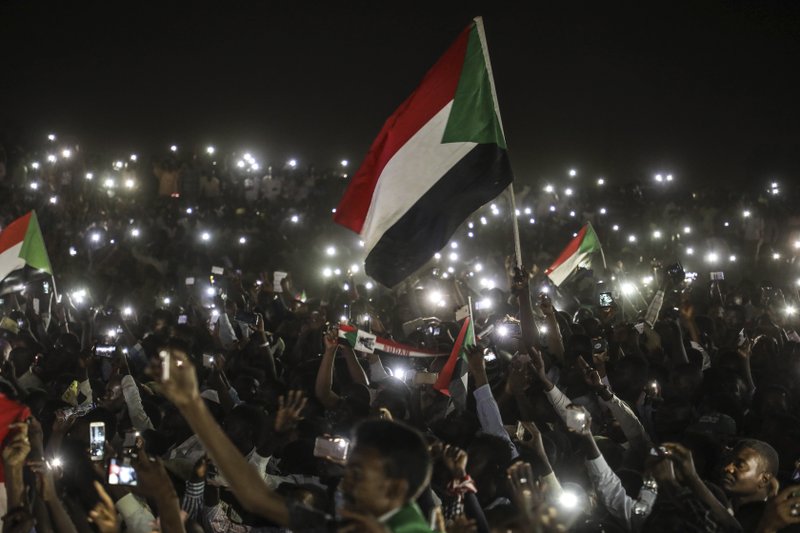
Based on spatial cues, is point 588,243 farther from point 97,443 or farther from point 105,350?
Answer: point 97,443

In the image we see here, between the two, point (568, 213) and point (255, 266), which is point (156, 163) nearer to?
point (255, 266)

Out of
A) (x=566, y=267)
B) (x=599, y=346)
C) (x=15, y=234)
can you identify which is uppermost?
(x=566, y=267)

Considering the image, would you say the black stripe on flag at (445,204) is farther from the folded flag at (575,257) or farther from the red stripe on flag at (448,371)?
the folded flag at (575,257)

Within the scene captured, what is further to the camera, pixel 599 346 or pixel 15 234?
pixel 15 234

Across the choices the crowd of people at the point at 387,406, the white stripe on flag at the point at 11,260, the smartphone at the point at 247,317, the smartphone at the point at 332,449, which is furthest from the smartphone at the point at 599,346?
the white stripe on flag at the point at 11,260

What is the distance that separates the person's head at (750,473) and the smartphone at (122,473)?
348 centimetres

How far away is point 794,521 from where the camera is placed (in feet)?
10.9

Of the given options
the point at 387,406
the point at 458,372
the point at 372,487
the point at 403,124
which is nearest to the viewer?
the point at 372,487

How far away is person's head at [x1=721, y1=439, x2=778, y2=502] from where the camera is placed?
4.10 metres

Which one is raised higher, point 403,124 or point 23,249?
point 403,124

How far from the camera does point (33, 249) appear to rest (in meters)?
9.26

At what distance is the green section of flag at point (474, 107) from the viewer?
6082 mm

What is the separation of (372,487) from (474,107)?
14.9ft

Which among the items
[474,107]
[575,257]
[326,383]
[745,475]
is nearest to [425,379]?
Result: [326,383]
